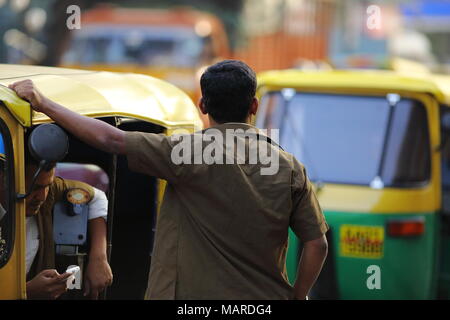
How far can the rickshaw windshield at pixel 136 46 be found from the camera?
55.3 ft

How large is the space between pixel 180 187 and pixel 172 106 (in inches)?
71.8

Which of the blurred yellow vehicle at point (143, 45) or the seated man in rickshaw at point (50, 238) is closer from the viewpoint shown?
the seated man in rickshaw at point (50, 238)

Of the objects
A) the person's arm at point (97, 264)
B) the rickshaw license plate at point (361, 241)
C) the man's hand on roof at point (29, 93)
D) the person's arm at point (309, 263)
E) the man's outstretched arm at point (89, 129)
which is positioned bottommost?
the rickshaw license plate at point (361, 241)

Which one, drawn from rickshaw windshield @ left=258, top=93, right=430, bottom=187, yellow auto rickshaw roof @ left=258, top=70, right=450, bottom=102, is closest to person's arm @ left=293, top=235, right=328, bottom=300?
rickshaw windshield @ left=258, top=93, right=430, bottom=187

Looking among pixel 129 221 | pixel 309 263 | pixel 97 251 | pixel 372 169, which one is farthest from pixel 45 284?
pixel 372 169

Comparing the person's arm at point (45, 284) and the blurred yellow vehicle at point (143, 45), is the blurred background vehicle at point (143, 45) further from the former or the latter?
the person's arm at point (45, 284)

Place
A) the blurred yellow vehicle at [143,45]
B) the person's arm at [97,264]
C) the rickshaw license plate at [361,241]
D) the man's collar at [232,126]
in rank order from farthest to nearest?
the blurred yellow vehicle at [143,45]
the rickshaw license plate at [361,241]
the person's arm at [97,264]
the man's collar at [232,126]

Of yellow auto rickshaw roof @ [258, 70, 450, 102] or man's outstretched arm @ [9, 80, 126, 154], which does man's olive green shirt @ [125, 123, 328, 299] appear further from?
yellow auto rickshaw roof @ [258, 70, 450, 102]

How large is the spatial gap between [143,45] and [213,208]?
14173mm

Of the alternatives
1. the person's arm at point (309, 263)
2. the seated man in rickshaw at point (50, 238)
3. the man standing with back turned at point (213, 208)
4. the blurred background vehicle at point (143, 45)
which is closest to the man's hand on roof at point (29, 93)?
the man standing with back turned at point (213, 208)

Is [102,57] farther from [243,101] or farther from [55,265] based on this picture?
[243,101]

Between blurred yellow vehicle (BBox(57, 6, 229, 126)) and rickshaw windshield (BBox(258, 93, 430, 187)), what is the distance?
29.0 feet

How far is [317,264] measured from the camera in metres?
3.53
